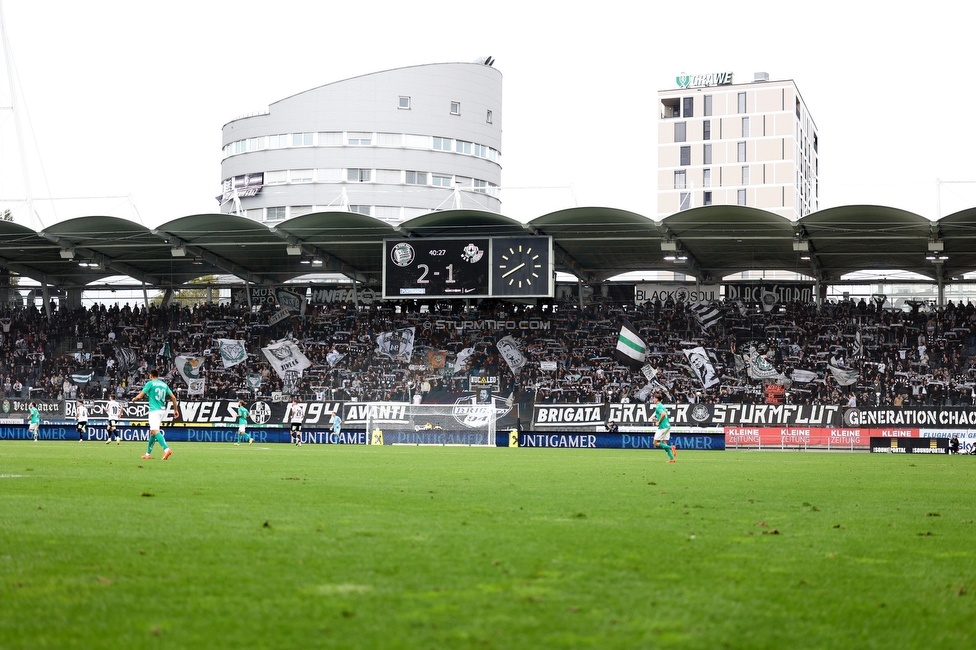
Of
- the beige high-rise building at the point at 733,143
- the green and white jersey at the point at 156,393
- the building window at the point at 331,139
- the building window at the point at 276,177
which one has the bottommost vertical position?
the green and white jersey at the point at 156,393

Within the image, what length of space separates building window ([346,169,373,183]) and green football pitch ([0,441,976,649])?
83.5m

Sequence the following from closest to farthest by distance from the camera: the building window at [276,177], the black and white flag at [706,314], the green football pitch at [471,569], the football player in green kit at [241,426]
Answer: the green football pitch at [471,569] → the football player in green kit at [241,426] → the black and white flag at [706,314] → the building window at [276,177]

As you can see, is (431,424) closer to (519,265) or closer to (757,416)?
(519,265)

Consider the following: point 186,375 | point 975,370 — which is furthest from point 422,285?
point 975,370

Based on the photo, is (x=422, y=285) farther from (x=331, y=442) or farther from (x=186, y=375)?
(x=186, y=375)

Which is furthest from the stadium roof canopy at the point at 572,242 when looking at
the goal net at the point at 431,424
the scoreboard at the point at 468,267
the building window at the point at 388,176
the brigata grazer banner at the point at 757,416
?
the building window at the point at 388,176

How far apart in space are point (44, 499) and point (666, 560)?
839 cm

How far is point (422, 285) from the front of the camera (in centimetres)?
5022

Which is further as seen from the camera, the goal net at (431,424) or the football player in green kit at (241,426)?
the goal net at (431,424)

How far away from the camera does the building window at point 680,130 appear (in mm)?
121688

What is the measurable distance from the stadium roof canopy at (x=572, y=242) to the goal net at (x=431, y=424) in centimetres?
970

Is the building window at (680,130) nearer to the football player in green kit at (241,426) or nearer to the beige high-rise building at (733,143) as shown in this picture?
the beige high-rise building at (733,143)

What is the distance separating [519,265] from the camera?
49.0 m

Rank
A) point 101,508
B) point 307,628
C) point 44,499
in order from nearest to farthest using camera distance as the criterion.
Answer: point 307,628
point 101,508
point 44,499
